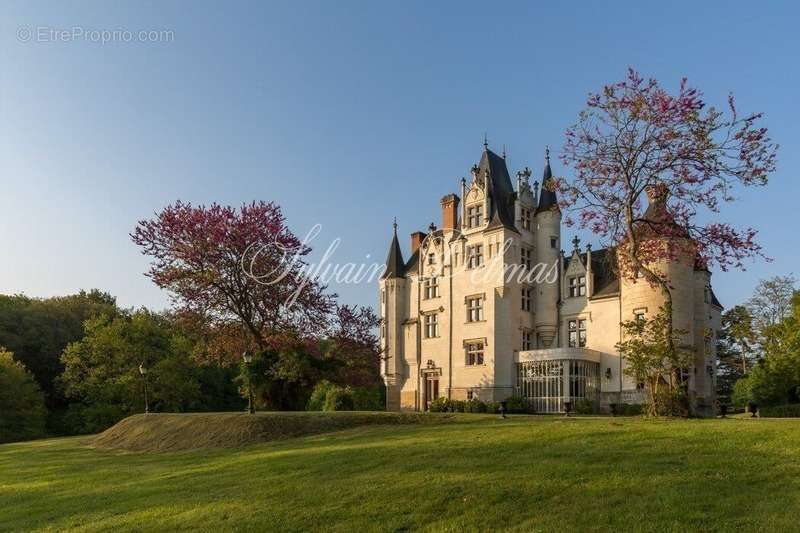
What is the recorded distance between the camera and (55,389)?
53.5 metres

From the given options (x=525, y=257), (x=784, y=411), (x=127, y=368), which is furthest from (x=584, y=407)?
(x=127, y=368)

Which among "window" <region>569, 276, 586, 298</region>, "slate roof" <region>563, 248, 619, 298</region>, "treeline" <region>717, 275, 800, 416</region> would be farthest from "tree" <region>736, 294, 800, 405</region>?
"window" <region>569, 276, 586, 298</region>

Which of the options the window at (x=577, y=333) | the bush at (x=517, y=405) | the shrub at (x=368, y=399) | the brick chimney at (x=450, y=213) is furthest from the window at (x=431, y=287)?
the shrub at (x=368, y=399)

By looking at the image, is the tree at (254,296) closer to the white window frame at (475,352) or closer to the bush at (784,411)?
the white window frame at (475,352)

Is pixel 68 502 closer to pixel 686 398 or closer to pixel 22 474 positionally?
pixel 22 474

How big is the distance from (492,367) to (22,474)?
24.9 meters

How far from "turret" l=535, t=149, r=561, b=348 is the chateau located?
6 cm

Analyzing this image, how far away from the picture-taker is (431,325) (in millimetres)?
42469

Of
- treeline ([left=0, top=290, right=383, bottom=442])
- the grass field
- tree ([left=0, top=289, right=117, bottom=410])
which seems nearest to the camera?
the grass field

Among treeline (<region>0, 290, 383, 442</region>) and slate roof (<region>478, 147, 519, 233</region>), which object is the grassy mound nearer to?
treeline (<region>0, 290, 383, 442</region>)

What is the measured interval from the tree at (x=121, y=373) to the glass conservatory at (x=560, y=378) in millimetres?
25748

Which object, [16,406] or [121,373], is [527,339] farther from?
[16,406]

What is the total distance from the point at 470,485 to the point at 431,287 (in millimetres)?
31708

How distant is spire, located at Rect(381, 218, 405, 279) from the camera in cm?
4500
